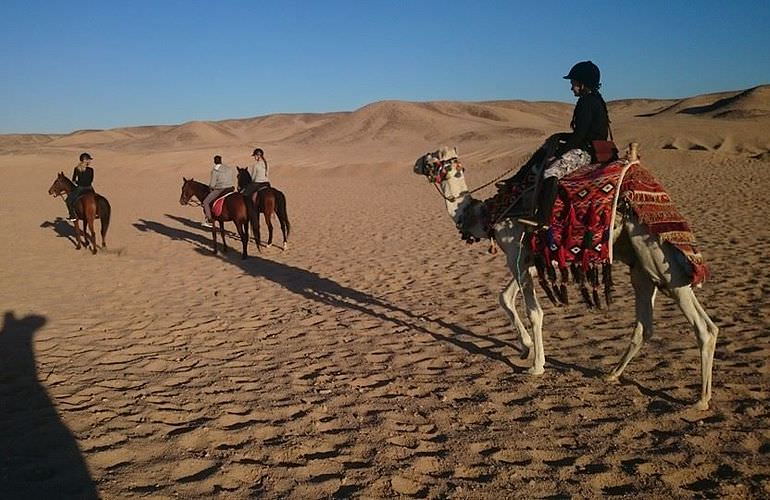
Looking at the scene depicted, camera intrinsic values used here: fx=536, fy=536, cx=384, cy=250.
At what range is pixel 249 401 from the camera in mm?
4984

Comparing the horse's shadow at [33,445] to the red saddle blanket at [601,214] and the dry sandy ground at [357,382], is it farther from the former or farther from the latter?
the red saddle blanket at [601,214]

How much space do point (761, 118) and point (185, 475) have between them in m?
51.2

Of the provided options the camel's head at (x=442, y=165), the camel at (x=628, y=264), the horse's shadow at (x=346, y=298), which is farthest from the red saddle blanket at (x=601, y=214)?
the horse's shadow at (x=346, y=298)

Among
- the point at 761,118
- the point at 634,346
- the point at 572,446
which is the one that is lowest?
the point at 572,446

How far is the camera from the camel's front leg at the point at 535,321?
17.5ft

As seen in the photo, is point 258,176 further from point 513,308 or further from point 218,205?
point 513,308

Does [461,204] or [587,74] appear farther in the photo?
[461,204]

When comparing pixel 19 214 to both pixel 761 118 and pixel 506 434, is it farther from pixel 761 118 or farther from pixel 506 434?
pixel 761 118

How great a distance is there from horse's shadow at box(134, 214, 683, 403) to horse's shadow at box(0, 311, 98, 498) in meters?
3.99

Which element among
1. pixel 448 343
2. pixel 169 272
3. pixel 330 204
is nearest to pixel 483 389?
pixel 448 343

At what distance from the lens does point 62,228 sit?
18266mm

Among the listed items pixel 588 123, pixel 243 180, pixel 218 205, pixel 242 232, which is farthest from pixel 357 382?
pixel 243 180

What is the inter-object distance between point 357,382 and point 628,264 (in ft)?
9.39

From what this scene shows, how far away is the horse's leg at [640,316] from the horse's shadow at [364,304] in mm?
208
